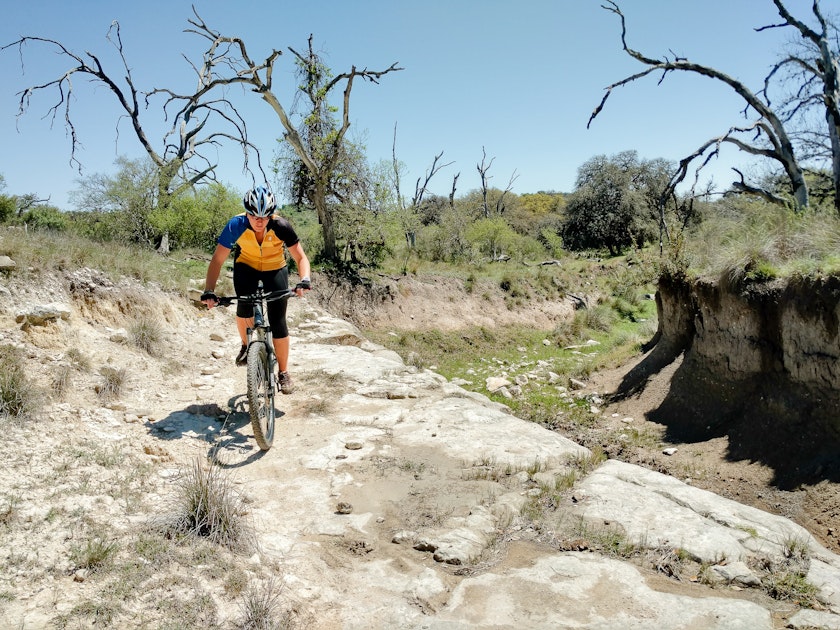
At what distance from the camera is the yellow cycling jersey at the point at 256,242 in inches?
202

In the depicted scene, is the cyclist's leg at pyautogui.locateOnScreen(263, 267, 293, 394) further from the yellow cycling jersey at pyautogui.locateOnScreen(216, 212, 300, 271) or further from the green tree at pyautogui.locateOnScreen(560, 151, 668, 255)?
the green tree at pyautogui.locateOnScreen(560, 151, 668, 255)

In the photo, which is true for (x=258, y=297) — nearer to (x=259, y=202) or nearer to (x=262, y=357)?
(x=262, y=357)

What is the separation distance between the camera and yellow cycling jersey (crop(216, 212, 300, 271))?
Answer: 5121 millimetres

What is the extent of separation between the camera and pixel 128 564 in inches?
109

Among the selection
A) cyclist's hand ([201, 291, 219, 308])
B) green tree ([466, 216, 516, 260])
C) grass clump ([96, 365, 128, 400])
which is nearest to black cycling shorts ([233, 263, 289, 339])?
cyclist's hand ([201, 291, 219, 308])

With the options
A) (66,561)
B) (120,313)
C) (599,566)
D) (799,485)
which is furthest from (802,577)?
(120,313)

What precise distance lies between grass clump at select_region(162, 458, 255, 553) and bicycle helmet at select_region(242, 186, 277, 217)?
2.53 m

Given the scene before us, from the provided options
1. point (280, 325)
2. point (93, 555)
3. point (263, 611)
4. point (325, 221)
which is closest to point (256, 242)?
point (280, 325)

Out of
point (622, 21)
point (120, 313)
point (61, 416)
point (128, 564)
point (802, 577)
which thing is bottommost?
point (802, 577)

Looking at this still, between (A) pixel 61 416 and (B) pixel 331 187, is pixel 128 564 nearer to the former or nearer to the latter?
(A) pixel 61 416

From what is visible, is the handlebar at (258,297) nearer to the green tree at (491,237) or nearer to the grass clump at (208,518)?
the grass clump at (208,518)

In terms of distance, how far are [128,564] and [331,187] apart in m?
14.7

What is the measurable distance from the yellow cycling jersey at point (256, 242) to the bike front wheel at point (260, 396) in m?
0.91

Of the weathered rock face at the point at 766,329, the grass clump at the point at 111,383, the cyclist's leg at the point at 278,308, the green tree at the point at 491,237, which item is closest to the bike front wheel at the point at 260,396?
the cyclist's leg at the point at 278,308
